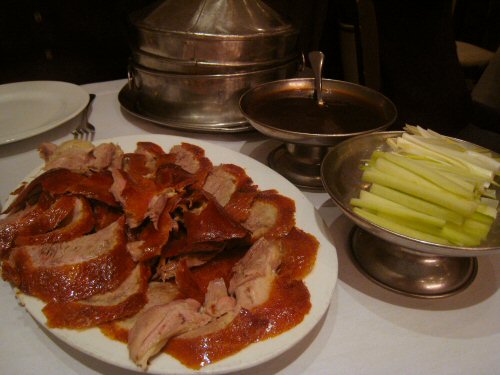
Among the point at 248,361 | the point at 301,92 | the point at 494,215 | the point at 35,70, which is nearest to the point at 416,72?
the point at 301,92

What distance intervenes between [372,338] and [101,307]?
0.74m

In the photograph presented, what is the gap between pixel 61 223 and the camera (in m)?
1.19

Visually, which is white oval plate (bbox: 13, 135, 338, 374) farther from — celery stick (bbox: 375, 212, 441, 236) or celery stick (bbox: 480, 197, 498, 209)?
celery stick (bbox: 480, 197, 498, 209)

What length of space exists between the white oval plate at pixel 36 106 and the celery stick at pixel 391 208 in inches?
60.7

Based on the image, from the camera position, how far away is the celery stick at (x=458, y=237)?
105 cm

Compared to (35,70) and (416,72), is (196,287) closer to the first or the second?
(416,72)

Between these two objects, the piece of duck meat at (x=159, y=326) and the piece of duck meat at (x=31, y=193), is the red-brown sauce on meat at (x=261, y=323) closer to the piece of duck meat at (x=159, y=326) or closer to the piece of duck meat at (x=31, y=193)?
the piece of duck meat at (x=159, y=326)

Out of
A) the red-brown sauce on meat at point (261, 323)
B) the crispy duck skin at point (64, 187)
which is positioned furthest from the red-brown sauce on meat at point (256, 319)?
the crispy duck skin at point (64, 187)

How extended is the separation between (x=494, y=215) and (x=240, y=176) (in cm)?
86

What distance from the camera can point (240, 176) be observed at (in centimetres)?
145

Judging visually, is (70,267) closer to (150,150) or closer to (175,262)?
(175,262)

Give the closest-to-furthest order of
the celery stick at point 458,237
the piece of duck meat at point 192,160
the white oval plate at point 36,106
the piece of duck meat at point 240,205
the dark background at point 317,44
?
the celery stick at point 458,237 < the piece of duck meat at point 240,205 < the piece of duck meat at point 192,160 < the white oval plate at point 36,106 < the dark background at point 317,44

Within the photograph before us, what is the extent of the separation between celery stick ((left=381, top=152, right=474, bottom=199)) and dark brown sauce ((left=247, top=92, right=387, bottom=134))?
32 centimetres

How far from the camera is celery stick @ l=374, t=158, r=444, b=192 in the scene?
1.16 meters
